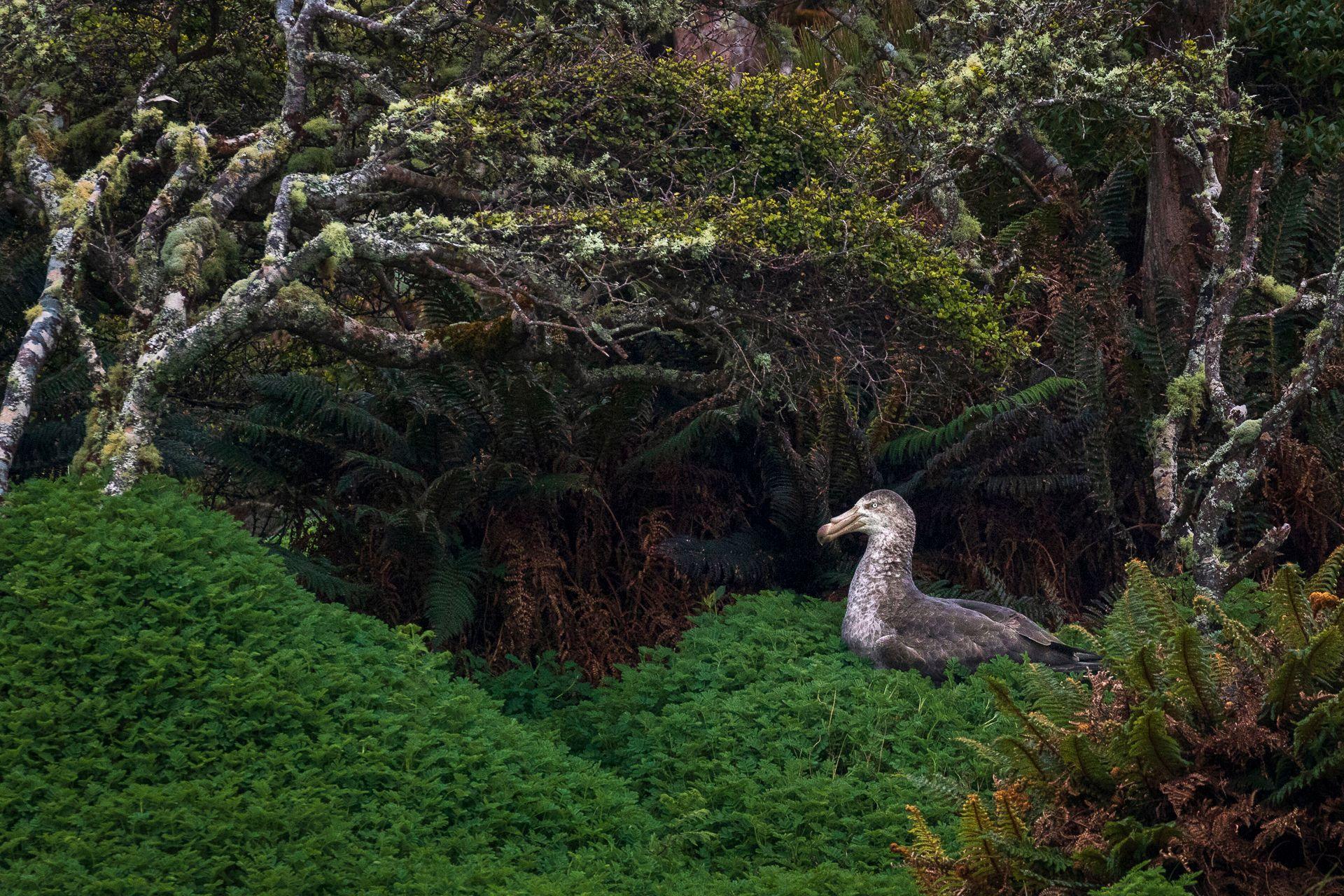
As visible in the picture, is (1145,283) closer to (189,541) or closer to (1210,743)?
(1210,743)

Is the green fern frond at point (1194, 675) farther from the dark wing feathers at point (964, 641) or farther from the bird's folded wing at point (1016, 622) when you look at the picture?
the bird's folded wing at point (1016, 622)

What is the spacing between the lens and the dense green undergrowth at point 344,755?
4867mm

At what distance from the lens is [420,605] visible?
27.4 ft

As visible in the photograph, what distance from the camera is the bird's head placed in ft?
25.8

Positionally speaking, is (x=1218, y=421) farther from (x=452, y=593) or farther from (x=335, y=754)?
(x=335, y=754)

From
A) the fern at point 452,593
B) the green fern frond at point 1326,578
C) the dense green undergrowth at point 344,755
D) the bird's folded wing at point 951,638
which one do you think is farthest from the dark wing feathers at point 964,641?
the fern at point 452,593

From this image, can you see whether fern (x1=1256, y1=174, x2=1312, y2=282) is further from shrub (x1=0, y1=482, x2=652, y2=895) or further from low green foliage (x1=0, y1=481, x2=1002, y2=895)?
shrub (x1=0, y1=482, x2=652, y2=895)

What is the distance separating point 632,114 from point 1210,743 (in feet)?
19.8

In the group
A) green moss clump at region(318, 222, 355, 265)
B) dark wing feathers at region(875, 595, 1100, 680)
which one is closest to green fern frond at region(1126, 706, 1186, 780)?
dark wing feathers at region(875, 595, 1100, 680)

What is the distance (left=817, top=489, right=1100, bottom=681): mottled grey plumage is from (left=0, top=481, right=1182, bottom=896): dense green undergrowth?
29cm

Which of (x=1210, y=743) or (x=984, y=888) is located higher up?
(x=1210, y=743)

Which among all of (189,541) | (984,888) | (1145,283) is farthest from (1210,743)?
(1145,283)

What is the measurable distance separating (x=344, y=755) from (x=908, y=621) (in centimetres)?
334

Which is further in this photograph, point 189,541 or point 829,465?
point 829,465
